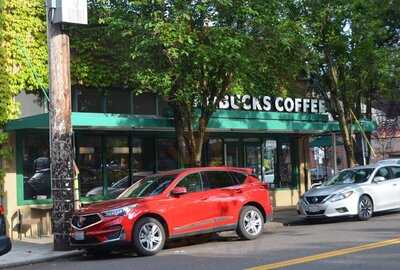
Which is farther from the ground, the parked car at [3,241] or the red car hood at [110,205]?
the red car hood at [110,205]

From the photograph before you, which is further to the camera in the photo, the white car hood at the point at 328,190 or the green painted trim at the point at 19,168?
the white car hood at the point at 328,190

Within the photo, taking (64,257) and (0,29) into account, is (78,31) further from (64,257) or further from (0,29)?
(64,257)

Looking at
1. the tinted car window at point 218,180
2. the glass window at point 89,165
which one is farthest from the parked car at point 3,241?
the glass window at point 89,165

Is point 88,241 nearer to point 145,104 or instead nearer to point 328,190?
point 328,190

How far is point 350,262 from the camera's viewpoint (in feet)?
33.4

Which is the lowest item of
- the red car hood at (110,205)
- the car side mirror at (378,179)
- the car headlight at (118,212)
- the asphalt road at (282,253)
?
the asphalt road at (282,253)

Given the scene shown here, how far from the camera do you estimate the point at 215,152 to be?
73.5ft

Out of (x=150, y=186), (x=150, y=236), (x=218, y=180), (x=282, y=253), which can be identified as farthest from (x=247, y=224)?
(x=282, y=253)

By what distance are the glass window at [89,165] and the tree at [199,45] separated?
119 inches

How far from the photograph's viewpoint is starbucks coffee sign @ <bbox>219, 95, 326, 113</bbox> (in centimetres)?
2158

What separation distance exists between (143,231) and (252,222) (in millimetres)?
3014

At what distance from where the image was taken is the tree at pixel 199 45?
14.6m

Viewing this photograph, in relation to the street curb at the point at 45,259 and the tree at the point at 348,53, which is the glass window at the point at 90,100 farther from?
the tree at the point at 348,53

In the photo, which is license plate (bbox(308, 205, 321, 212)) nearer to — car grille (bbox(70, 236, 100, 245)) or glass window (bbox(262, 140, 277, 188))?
glass window (bbox(262, 140, 277, 188))
